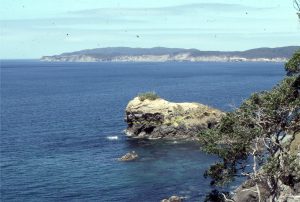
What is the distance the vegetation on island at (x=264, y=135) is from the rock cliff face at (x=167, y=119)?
246 feet

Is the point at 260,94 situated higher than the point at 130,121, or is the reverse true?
the point at 260,94

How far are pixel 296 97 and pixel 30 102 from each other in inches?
6366

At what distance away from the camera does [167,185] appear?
2940 inches

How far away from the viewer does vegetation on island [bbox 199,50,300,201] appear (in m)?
29.7

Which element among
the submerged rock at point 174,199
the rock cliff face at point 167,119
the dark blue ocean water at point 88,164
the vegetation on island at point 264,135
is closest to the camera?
the vegetation on island at point 264,135

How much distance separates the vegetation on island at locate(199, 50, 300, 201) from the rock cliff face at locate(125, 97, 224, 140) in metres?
75.1

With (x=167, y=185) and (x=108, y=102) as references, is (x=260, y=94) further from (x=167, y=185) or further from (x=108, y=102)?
(x=108, y=102)

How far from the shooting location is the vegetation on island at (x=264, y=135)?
97.5 ft

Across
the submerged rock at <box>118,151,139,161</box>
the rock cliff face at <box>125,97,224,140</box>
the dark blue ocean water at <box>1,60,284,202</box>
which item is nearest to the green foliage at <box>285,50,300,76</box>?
the dark blue ocean water at <box>1,60,284,202</box>

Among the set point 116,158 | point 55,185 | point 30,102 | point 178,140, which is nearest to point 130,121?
point 178,140

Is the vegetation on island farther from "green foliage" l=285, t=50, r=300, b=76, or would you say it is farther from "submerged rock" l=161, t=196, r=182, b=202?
"submerged rock" l=161, t=196, r=182, b=202

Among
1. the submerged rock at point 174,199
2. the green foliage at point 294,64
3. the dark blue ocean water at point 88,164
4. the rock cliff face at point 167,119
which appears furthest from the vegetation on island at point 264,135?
the rock cliff face at point 167,119

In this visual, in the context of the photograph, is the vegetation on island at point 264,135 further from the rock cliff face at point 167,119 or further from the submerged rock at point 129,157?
the rock cliff face at point 167,119

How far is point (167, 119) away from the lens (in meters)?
112
